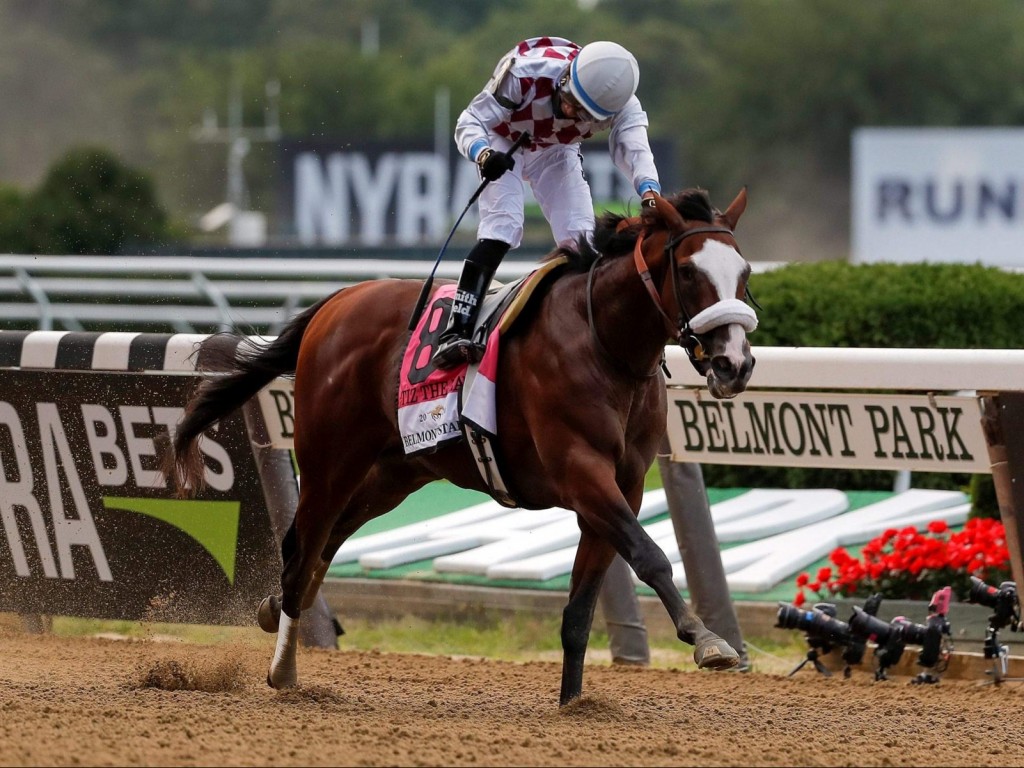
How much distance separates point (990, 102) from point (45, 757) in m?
52.2

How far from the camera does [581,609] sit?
16.0 feet

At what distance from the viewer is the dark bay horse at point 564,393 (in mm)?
4434

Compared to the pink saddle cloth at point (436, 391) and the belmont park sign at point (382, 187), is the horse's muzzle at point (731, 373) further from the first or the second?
the belmont park sign at point (382, 187)

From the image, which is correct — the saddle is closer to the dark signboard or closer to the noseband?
the noseband

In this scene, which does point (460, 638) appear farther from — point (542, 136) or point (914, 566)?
point (542, 136)

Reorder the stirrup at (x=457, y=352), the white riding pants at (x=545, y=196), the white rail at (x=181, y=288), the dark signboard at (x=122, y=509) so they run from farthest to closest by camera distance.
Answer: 1. the white rail at (x=181, y=288)
2. the dark signboard at (x=122, y=509)
3. the white riding pants at (x=545, y=196)
4. the stirrup at (x=457, y=352)

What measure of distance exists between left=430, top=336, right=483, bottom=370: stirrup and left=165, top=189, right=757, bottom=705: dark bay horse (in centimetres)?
11

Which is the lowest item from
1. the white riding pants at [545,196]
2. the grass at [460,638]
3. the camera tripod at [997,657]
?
the grass at [460,638]

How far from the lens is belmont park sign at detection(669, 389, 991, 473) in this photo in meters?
5.45

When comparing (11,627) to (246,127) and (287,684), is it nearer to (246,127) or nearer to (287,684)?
(287,684)

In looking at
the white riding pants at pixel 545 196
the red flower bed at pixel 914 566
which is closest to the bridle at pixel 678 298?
the white riding pants at pixel 545 196

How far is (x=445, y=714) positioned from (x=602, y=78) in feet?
6.27

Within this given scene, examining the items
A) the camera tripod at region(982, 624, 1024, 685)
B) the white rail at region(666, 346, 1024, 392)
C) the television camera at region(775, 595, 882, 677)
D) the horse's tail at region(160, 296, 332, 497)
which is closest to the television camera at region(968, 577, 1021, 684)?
the camera tripod at region(982, 624, 1024, 685)

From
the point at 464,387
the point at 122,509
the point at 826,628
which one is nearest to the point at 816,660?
the point at 826,628
